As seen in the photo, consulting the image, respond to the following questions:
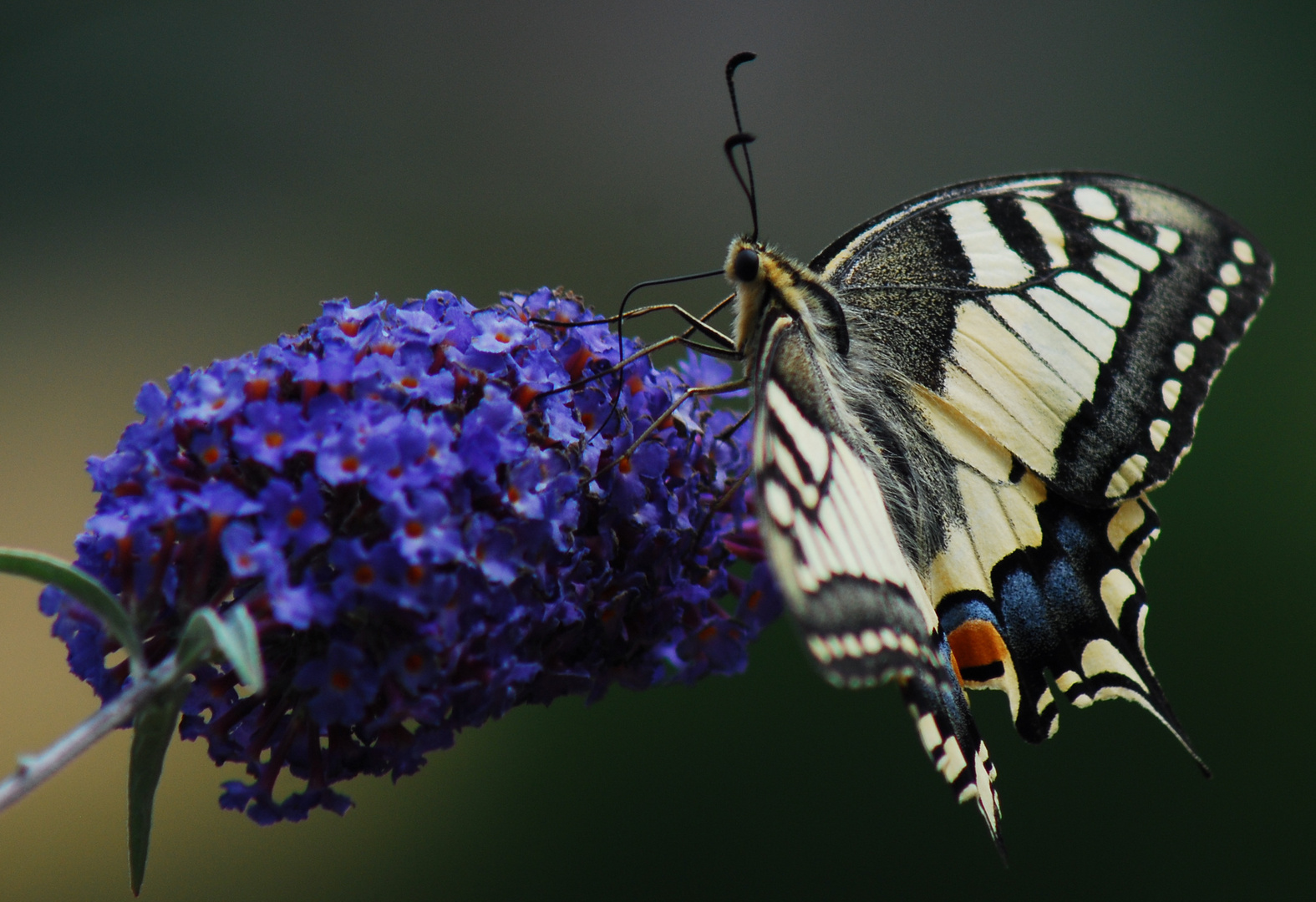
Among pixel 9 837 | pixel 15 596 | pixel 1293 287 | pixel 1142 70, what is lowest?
pixel 9 837

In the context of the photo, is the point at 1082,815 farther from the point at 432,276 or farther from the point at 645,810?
the point at 432,276

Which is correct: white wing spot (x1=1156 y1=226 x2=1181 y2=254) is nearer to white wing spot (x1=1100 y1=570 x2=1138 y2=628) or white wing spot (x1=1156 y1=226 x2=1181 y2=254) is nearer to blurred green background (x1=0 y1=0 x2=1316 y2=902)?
white wing spot (x1=1100 y1=570 x2=1138 y2=628)

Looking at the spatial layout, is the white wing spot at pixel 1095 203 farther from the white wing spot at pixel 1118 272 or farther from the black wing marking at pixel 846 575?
the black wing marking at pixel 846 575

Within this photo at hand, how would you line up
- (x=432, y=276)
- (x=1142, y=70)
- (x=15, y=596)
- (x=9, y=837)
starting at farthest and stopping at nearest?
(x=1142, y=70), (x=432, y=276), (x=15, y=596), (x=9, y=837)

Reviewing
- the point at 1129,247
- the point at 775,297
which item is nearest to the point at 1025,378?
the point at 1129,247

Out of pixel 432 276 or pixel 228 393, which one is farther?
pixel 432 276

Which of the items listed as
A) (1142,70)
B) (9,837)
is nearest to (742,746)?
(9,837)

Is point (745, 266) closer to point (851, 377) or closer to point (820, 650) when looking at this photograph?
point (851, 377)
